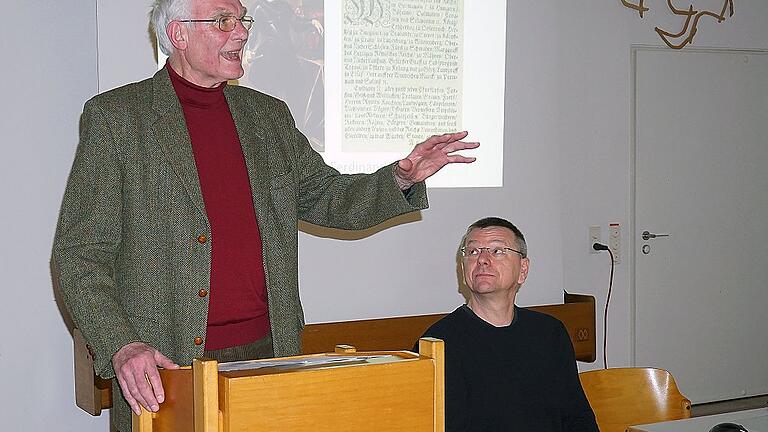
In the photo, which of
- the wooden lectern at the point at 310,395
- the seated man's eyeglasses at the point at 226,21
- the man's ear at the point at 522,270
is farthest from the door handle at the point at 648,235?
the wooden lectern at the point at 310,395

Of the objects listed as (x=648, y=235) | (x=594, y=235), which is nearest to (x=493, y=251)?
(x=594, y=235)

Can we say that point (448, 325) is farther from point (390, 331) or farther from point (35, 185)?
point (35, 185)

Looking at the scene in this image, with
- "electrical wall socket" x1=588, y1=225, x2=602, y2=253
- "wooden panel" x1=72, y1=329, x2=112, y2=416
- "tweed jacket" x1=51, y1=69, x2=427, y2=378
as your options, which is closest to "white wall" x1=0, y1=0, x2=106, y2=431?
"wooden panel" x1=72, y1=329, x2=112, y2=416

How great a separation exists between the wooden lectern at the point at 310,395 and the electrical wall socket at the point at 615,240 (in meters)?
3.86

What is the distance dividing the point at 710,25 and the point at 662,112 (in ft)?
1.89

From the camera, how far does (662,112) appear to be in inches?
208

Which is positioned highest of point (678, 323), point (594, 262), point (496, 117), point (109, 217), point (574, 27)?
point (574, 27)

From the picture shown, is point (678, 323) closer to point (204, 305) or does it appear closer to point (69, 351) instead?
point (69, 351)

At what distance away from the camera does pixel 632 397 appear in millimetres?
3098

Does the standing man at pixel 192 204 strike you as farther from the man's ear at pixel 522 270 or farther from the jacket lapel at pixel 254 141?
the man's ear at pixel 522 270

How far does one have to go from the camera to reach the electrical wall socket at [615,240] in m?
5.17

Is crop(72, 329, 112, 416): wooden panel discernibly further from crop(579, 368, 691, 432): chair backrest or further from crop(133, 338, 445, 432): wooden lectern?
crop(133, 338, 445, 432): wooden lectern

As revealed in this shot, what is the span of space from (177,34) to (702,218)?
13.6 feet

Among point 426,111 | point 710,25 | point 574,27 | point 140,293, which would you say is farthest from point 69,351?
point 710,25
